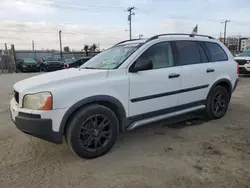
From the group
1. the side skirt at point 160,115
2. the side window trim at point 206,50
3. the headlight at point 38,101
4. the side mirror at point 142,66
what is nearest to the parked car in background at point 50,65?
the side window trim at point 206,50

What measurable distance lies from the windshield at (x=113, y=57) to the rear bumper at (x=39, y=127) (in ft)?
4.43

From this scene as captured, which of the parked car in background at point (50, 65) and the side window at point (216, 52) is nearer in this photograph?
the side window at point (216, 52)

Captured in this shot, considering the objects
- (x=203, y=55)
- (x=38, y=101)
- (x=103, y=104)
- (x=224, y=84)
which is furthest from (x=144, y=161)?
(x=224, y=84)

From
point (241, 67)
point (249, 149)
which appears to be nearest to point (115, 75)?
point (249, 149)

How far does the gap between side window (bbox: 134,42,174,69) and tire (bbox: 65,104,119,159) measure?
104 cm

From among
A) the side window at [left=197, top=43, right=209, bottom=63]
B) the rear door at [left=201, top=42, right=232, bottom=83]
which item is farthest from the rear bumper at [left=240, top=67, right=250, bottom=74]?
the side window at [left=197, top=43, right=209, bottom=63]

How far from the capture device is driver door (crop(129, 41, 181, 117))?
3.89 metres

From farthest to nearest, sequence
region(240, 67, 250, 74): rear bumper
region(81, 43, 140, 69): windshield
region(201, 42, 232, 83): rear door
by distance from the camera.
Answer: region(240, 67, 250, 74): rear bumper
region(201, 42, 232, 83): rear door
region(81, 43, 140, 69): windshield

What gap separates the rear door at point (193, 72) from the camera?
14.9 ft

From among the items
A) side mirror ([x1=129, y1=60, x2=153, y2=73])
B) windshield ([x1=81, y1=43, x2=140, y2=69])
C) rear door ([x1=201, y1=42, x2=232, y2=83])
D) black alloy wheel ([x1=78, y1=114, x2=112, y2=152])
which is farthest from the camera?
rear door ([x1=201, y1=42, x2=232, y2=83])

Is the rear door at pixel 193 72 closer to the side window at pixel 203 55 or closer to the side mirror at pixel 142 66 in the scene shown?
the side window at pixel 203 55

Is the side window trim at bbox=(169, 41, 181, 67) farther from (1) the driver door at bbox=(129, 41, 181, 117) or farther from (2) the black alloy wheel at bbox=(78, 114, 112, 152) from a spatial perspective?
(2) the black alloy wheel at bbox=(78, 114, 112, 152)

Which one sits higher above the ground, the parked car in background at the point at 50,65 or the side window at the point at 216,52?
the side window at the point at 216,52

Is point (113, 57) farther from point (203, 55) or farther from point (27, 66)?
point (27, 66)
